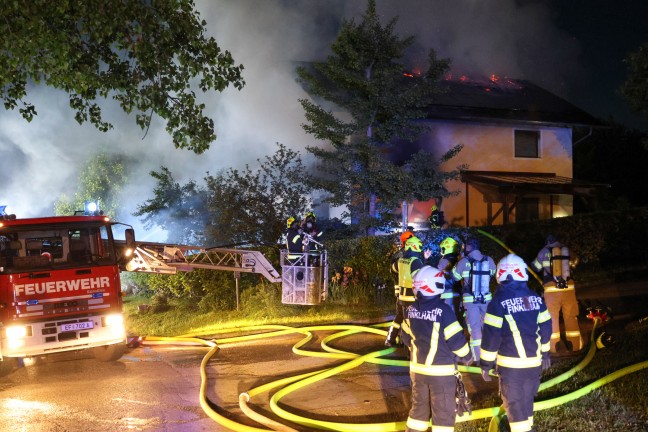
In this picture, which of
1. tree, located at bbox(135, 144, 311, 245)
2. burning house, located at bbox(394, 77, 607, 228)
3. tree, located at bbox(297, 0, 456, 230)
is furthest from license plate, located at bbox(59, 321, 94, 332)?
burning house, located at bbox(394, 77, 607, 228)

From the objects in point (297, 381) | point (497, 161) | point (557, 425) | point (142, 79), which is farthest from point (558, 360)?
point (497, 161)

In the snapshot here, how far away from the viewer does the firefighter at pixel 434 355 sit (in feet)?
17.2

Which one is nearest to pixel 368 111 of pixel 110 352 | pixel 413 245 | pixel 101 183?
pixel 413 245

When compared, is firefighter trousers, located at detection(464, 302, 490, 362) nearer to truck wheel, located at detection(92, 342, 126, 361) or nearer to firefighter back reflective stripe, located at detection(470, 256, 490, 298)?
firefighter back reflective stripe, located at detection(470, 256, 490, 298)

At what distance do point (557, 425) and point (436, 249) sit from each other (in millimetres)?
8305

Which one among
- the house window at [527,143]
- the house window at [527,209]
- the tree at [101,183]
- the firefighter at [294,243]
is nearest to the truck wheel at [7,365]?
the firefighter at [294,243]

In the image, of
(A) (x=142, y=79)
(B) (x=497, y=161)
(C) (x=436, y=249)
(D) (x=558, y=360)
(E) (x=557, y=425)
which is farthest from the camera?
(B) (x=497, y=161)

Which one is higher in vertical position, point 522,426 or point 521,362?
point 521,362

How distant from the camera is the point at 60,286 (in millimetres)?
9281

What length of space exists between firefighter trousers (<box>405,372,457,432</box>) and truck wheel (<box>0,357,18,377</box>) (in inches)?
258

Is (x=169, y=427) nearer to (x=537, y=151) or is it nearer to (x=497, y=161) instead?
(x=497, y=161)

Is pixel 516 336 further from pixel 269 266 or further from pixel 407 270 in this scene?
pixel 269 266

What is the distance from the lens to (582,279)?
1661 centimetres

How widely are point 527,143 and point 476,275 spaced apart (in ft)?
54.3
